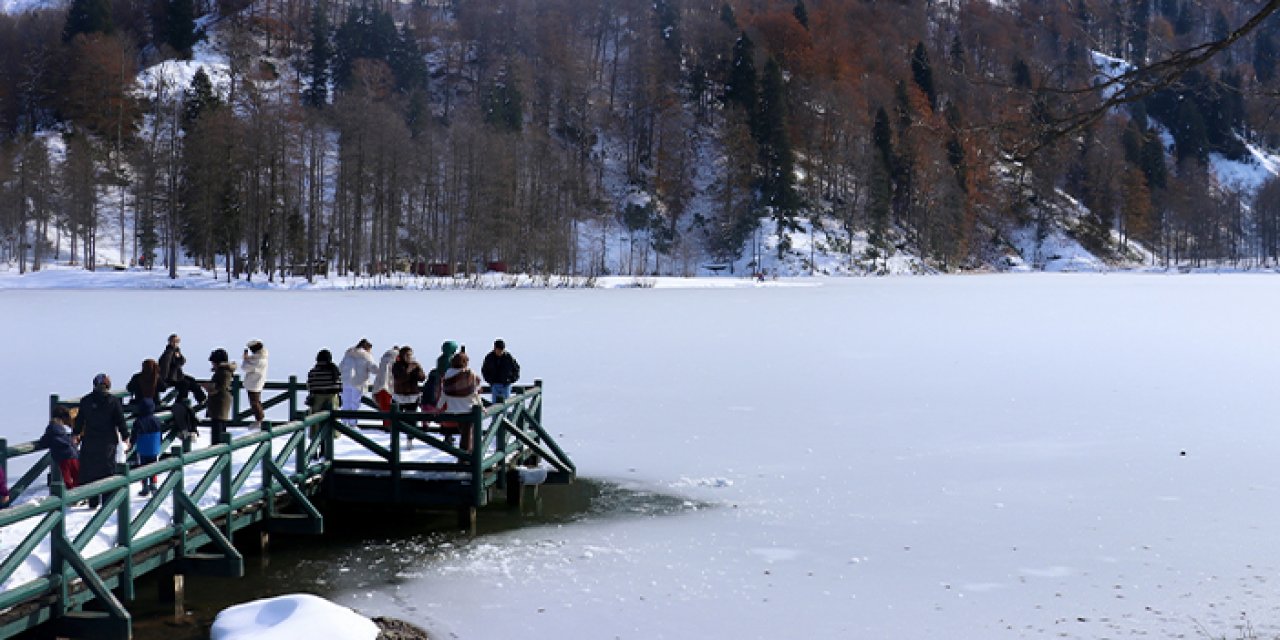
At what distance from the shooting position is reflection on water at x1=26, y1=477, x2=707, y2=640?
32.6 ft

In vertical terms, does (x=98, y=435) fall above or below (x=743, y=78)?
below

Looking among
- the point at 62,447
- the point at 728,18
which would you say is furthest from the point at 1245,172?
the point at 62,447

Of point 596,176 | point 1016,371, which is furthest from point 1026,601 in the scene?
point 596,176

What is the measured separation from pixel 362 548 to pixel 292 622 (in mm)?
3537

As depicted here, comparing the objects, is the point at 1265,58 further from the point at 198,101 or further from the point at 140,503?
the point at 198,101

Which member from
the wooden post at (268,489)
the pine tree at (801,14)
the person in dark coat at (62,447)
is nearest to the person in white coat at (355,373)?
the wooden post at (268,489)

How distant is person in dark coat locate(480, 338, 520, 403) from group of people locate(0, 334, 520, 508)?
0.05 ft

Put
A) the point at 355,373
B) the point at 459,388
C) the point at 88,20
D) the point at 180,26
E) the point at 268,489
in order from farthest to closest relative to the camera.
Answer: the point at 180,26 → the point at 88,20 → the point at 355,373 → the point at 459,388 → the point at 268,489

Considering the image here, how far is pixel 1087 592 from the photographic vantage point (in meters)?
9.88

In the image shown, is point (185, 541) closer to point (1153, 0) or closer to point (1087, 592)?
point (1087, 592)

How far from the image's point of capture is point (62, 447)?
10203mm

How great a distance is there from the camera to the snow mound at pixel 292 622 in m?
8.45

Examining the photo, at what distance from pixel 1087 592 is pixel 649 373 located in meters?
15.7

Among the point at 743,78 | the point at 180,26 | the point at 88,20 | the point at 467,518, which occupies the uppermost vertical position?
the point at 180,26
